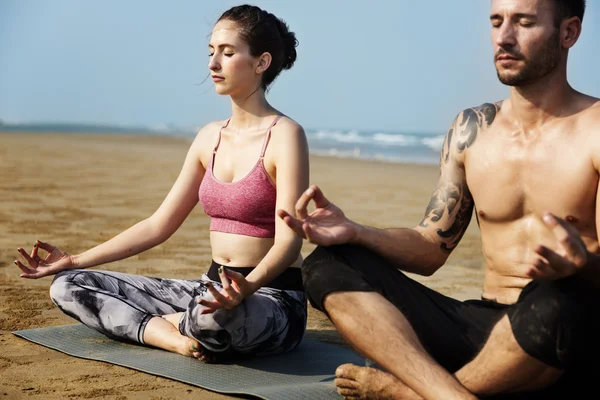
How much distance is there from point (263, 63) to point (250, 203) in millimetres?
663

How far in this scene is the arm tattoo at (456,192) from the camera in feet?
11.6

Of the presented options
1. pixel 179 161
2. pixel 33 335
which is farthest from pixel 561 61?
pixel 179 161

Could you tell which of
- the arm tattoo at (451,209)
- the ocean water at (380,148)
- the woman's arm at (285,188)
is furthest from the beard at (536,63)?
the ocean water at (380,148)

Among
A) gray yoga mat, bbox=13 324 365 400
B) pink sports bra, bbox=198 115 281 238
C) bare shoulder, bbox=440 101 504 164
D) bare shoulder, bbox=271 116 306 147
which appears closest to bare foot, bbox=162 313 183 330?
gray yoga mat, bbox=13 324 365 400

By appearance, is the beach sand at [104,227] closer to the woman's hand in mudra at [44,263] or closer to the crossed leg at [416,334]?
the woman's hand in mudra at [44,263]

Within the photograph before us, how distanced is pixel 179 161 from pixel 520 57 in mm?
15703

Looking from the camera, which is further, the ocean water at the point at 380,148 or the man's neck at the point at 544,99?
the ocean water at the point at 380,148

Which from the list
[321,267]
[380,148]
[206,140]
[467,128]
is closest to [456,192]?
[467,128]

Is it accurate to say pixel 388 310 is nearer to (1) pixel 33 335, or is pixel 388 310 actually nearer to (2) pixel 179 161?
(1) pixel 33 335

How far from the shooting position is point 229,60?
4129 millimetres

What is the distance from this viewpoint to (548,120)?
10.9 feet

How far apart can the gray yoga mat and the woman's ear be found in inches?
51.3

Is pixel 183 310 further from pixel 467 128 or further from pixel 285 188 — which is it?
pixel 467 128

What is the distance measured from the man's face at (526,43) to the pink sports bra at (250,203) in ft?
4.14
